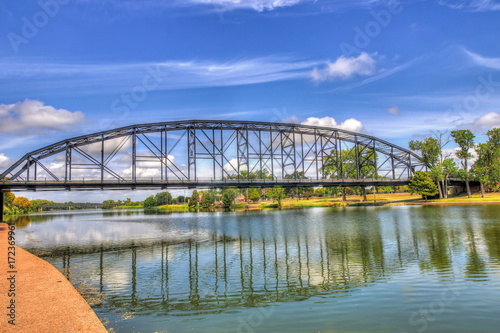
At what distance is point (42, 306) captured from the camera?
1148cm

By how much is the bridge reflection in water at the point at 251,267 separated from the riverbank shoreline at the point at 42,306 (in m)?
1.52

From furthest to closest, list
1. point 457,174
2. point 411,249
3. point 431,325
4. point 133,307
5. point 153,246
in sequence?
point 457,174, point 153,246, point 411,249, point 133,307, point 431,325

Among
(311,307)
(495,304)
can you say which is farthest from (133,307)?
(495,304)

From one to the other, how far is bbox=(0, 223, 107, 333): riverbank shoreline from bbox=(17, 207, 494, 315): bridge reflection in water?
1524 millimetres

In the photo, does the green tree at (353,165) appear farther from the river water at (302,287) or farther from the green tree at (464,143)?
the river water at (302,287)

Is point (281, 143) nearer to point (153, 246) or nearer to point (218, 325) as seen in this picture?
point (153, 246)

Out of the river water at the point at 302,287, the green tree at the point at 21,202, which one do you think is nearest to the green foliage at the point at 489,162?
the river water at the point at 302,287

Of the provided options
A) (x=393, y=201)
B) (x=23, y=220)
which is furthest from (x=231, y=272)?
(x=393, y=201)

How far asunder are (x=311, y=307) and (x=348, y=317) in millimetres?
1615

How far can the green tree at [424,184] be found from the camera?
104250 mm

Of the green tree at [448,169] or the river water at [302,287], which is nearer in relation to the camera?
the river water at [302,287]

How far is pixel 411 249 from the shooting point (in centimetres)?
2383

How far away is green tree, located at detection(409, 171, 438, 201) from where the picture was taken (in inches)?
4104

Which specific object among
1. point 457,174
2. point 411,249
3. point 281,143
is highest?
point 281,143
